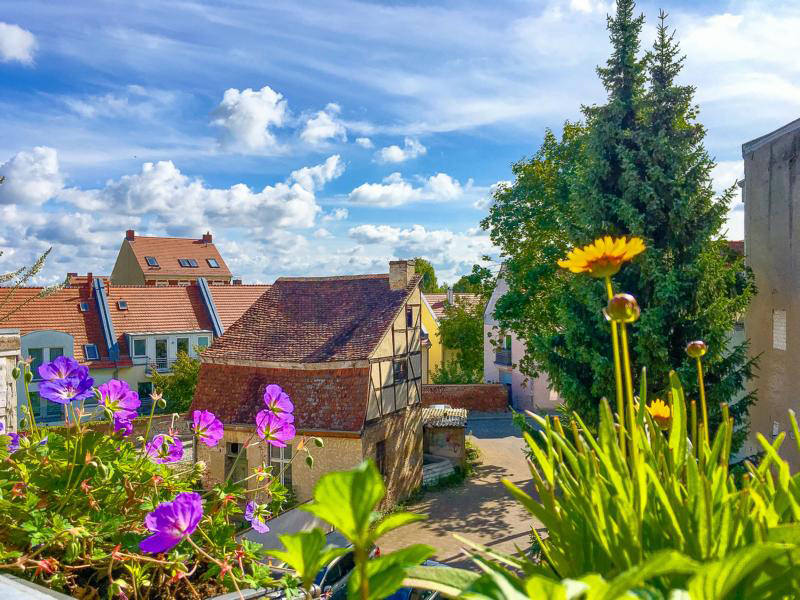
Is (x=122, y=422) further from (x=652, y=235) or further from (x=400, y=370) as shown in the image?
(x=400, y=370)

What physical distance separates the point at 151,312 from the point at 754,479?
101 ft

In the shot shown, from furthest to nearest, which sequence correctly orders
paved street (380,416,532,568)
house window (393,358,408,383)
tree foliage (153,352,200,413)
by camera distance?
tree foliage (153,352,200,413) → house window (393,358,408,383) → paved street (380,416,532,568)

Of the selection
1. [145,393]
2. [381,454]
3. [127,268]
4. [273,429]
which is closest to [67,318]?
[145,393]

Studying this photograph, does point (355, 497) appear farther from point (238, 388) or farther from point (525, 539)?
point (238, 388)

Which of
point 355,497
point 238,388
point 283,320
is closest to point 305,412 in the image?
point 238,388

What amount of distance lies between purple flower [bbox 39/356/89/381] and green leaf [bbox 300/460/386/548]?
1769 mm

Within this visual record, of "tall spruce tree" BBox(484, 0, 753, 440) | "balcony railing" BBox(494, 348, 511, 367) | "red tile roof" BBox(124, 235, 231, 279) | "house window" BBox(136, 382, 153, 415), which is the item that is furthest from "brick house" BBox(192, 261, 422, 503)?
"red tile roof" BBox(124, 235, 231, 279)

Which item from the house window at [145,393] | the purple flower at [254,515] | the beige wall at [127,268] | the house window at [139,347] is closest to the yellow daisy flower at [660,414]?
the purple flower at [254,515]

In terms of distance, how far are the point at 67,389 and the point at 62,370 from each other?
4.5 inches

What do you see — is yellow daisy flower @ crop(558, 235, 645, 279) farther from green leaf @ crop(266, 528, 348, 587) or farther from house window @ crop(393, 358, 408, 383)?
house window @ crop(393, 358, 408, 383)

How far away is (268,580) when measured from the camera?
1614 millimetres

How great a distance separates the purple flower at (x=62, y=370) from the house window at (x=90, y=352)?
2752 centimetres

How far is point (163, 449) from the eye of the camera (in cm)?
200

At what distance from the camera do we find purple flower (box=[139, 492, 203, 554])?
1.33m
